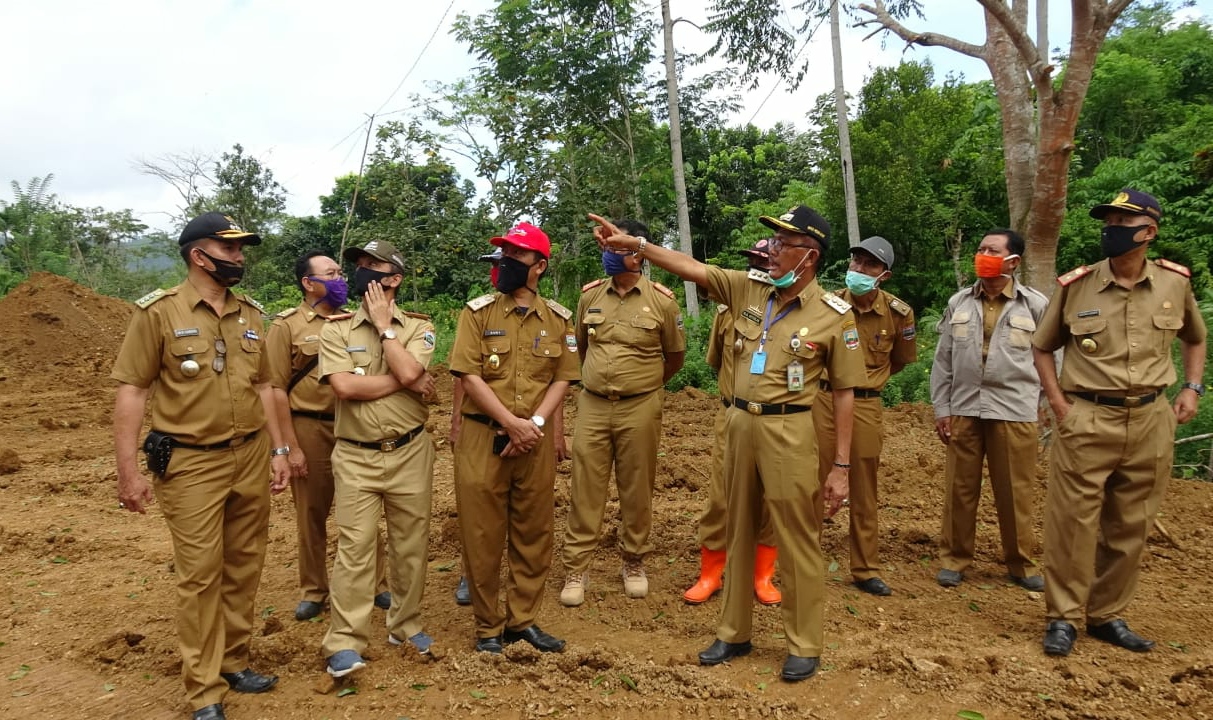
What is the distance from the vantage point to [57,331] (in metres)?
14.4

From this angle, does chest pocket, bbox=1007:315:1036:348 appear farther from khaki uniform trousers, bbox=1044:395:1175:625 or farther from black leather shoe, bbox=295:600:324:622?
black leather shoe, bbox=295:600:324:622

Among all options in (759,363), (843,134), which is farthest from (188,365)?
(843,134)

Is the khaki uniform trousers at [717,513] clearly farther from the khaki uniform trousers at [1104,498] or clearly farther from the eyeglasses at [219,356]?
the eyeglasses at [219,356]

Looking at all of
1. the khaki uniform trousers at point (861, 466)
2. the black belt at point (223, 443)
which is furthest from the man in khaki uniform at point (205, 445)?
the khaki uniform trousers at point (861, 466)

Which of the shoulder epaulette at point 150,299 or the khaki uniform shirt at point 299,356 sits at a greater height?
the shoulder epaulette at point 150,299

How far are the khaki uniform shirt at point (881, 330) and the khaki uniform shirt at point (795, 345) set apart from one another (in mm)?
1159

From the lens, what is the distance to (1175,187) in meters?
11.7

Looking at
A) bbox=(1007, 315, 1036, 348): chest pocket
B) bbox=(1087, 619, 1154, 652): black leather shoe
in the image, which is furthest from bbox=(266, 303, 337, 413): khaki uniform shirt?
bbox=(1087, 619, 1154, 652): black leather shoe

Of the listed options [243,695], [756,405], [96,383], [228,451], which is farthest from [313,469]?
[96,383]

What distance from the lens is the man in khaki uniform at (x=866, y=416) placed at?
462 cm

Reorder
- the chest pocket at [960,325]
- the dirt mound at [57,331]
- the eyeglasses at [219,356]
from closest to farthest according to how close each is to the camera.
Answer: the eyeglasses at [219,356] → the chest pocket at [960,325] → the dirt mound at [57,331]

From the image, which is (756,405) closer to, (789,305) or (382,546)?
(789,305)

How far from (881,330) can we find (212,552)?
373 cm

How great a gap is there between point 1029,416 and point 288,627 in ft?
14.3
